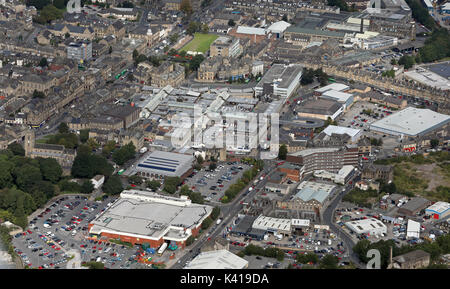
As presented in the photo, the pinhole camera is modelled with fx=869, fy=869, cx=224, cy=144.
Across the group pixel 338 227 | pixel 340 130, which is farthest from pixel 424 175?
pixel 338 227

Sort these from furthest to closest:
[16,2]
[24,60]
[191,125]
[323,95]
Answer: [16,2] < [24,60] < [323,95] < [191,125]

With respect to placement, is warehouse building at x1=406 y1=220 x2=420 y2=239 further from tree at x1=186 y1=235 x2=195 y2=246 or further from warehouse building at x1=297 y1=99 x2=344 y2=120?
warehouse building at x1=297 y1=99 x2=344 y2=120

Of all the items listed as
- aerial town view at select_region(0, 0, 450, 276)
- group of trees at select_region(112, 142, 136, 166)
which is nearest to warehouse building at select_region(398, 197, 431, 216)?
aerial town view at select_region(0, 0, 450, 276)

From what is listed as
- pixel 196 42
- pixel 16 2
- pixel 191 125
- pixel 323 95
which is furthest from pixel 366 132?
pixel 16 2

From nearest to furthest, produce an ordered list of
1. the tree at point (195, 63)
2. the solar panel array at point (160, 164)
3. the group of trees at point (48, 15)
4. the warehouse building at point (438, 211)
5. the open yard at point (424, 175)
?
the warehouse building at point (438, 211)
the open yard at point (424, 175)
the solar panel array at point (160, 164)
the tree at point (195, 63)
the group of trees at point (48, 15)

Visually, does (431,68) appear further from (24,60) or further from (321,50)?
(24,60)

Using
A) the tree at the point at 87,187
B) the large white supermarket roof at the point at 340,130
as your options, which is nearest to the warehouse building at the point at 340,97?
the large white supermarket roof at the point at 340,130

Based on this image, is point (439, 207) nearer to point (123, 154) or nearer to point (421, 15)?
point (123, 154)

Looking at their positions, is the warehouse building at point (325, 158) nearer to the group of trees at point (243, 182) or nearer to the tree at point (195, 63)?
the group of trees at point (243, 182)
